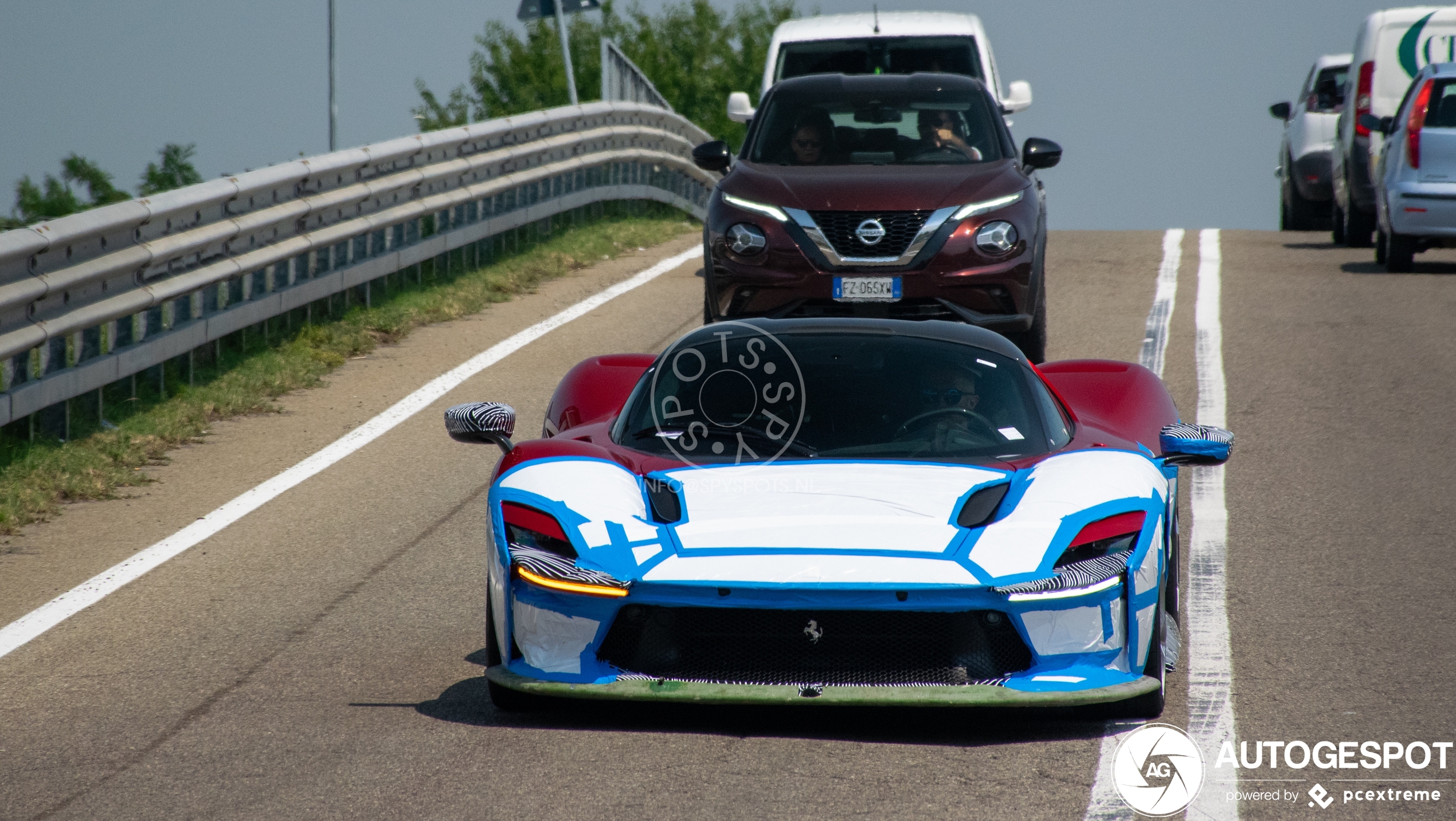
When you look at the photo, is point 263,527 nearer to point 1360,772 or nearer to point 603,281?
point 1360,772

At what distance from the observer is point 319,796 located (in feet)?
14.3

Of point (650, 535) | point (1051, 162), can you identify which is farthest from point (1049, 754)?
point (1051, 162)

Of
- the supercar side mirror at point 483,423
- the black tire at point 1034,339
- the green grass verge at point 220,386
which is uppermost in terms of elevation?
the supercar side mirror at point 483,423

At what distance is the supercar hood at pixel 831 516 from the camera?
4.64m

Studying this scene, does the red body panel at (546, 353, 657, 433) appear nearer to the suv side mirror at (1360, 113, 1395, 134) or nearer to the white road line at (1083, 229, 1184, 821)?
the white road line at (1083, 229, 1184, 821)


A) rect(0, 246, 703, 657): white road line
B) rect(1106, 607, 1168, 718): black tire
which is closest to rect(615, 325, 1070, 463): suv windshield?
rect(1106, 607, 1168, 718): black tire

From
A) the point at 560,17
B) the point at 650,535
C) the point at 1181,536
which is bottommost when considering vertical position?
the point at 1181,536

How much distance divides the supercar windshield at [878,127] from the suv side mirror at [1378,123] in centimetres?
586

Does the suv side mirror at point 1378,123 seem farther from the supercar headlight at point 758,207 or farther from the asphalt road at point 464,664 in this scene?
the supercar headlight at point 758,207

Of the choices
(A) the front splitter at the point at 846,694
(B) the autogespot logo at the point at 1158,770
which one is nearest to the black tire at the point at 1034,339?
(B) the autogespot logo at the point at 1158,770

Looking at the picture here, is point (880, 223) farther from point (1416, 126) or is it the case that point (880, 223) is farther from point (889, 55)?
point (1416, 126)

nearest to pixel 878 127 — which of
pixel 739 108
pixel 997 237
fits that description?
pixel 997 237

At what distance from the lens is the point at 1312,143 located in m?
20.2

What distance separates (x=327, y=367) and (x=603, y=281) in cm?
424
